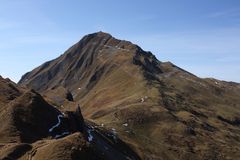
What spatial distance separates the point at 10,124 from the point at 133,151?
214ft

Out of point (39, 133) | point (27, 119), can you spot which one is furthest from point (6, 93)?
point (39, 133)

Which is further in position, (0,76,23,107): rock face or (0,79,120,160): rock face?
(0,76,23,107): rock face

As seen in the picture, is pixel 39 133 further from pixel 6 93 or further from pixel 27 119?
pixel 6 93

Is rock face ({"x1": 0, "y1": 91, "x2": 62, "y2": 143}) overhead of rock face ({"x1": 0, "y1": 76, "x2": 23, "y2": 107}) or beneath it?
beneath

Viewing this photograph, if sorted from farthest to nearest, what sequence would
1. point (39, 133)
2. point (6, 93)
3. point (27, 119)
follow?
1. point (6, 93)
2. point (27, 119)
3. point (39, 133)

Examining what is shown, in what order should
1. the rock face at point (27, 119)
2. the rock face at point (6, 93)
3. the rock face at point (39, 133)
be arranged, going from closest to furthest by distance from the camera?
the rock face at point (39, 133)
the rock face at point (27, 119)
the rock face at point (6, 93)

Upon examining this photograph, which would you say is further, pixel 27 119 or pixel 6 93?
pixel 6 93

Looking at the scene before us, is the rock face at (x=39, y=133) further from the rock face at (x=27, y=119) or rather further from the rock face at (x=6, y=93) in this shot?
the rock face at (x=6, y=93)

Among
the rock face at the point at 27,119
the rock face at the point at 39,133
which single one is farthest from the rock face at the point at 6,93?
the rock face at the point at 27,119

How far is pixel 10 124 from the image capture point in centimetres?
11331

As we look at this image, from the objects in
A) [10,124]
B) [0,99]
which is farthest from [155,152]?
[10,124]

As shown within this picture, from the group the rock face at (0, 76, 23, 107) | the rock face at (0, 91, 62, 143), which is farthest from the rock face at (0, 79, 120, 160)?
the rock face at (0, 76, 23, 107)

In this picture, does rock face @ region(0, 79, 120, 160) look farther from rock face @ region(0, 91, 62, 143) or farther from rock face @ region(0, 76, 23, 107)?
rock face @ region(0, 76, 23, 107)

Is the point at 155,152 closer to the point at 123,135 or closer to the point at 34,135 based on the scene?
the point at 123,135
